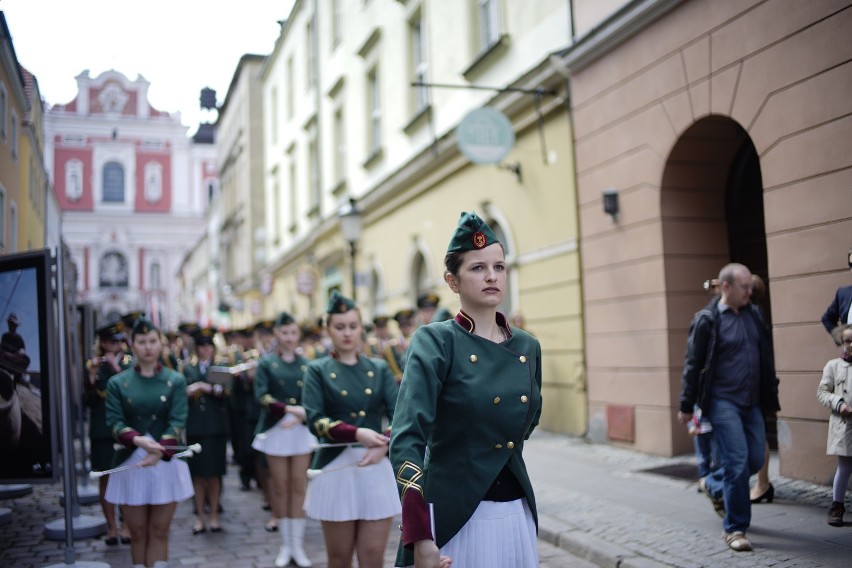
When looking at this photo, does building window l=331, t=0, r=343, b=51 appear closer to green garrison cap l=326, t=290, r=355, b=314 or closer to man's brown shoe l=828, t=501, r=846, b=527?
green garrison cap l=326, t=290, r=355, b=314

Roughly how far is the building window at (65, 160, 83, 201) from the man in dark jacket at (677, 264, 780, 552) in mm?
71298

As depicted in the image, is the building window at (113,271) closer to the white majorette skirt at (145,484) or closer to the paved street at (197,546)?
the paved street at (197,546)

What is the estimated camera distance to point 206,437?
8.85 metres

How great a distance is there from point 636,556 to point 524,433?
10.4 feet

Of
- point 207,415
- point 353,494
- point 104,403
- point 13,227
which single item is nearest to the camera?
point 353,494

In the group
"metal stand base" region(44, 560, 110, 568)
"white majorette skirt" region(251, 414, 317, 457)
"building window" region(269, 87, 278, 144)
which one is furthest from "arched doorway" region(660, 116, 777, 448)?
"building window" region(269, 87, 278, 144)

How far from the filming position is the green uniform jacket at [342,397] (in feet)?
17.4

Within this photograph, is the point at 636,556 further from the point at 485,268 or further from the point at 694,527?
the point at 485,268

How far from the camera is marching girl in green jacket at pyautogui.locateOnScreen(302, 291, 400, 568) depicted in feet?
16.3

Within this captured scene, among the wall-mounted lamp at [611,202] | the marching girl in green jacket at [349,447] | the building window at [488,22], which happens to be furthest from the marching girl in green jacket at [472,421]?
the building window at [488,22]

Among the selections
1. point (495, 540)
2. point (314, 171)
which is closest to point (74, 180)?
point (314, 171)

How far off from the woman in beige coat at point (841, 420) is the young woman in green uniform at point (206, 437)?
5.59 m

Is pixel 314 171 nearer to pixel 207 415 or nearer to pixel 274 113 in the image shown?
pixel 274 113

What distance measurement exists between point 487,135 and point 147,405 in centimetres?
758
